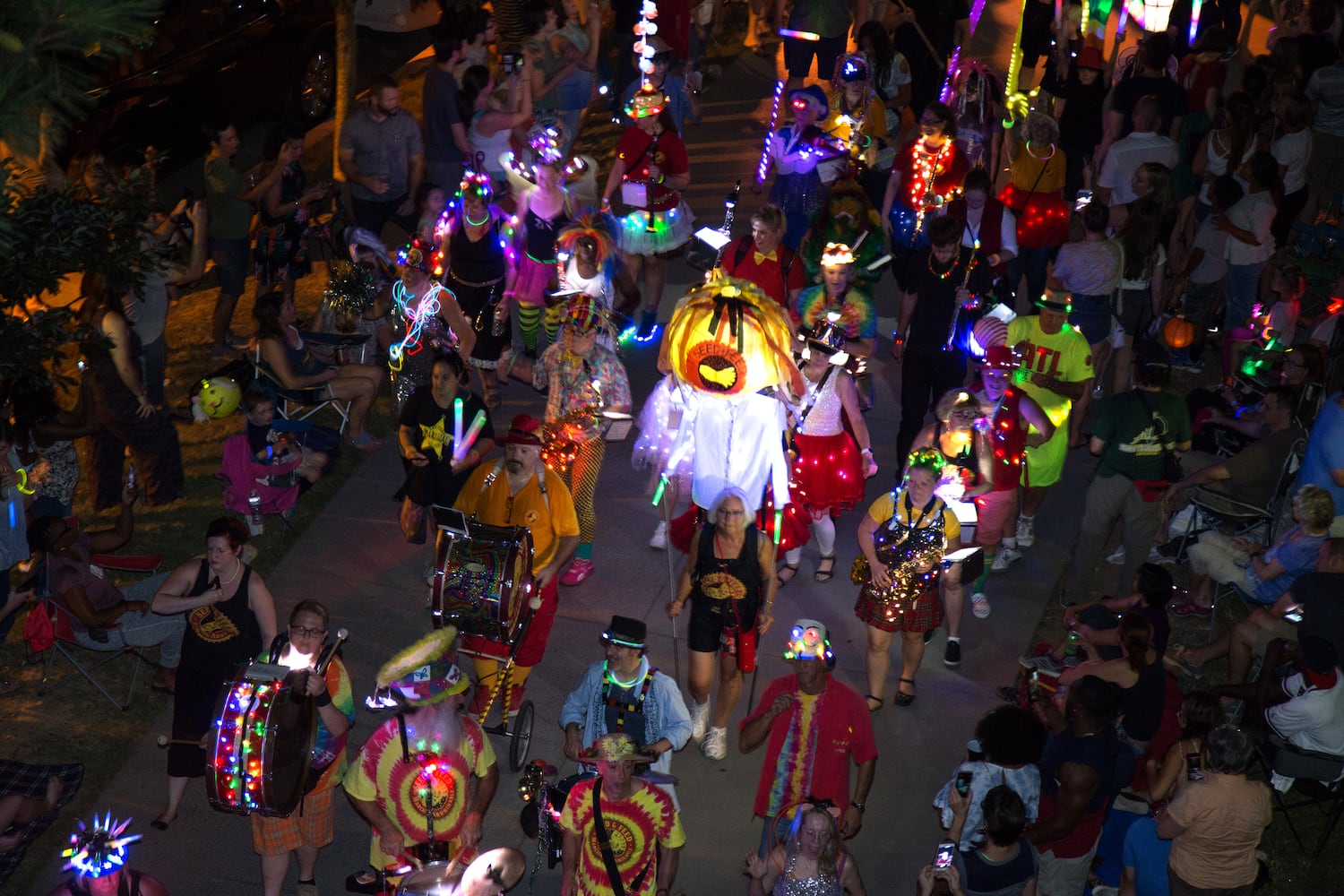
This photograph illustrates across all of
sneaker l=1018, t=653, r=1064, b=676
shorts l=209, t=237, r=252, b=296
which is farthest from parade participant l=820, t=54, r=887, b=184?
shorts l=209, t=237, r=252, b=296

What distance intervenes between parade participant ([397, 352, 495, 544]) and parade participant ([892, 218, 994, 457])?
2.80 meters

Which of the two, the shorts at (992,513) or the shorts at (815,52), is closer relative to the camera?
the shorts at (992,513)

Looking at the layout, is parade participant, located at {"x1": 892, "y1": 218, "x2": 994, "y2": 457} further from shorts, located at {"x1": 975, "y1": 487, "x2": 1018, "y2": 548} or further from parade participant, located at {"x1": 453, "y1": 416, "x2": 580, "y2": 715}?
parade participant, located at {"x1": 453, "y1": 416, "x2": 580, "y2": 715}

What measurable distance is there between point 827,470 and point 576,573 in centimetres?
172

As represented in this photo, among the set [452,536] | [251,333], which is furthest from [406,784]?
[251,333]

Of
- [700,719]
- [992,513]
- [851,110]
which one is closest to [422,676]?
[700,719]

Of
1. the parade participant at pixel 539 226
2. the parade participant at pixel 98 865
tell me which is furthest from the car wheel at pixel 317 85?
the parade participant at pixel 98 865

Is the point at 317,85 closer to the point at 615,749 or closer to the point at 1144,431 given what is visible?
the point at 1144,431

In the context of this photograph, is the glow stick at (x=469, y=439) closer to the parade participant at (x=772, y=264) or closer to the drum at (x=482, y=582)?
the drum at (x=482, y=582)

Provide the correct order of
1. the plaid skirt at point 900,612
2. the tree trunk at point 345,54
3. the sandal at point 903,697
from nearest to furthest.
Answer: the plaid skirt at point 900,612 → the sandal at point 903,697 → the tree trunk at point 345,54

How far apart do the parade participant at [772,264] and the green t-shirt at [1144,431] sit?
7.26 feet

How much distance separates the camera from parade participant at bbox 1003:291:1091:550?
860 cm

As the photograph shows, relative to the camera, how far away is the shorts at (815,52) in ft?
44.2

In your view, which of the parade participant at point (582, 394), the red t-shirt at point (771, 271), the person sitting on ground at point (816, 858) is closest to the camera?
the person sitting on ground at point (816, 858)
